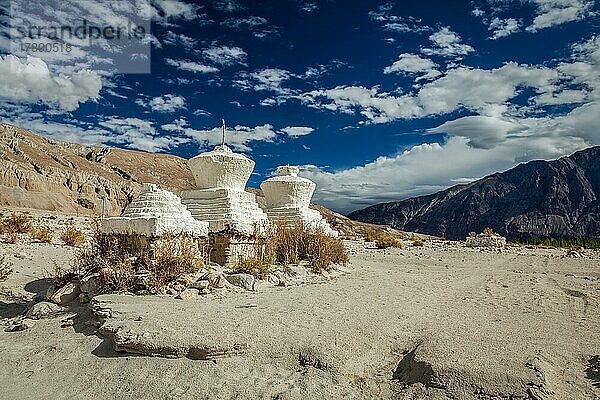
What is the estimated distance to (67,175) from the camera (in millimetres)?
52094

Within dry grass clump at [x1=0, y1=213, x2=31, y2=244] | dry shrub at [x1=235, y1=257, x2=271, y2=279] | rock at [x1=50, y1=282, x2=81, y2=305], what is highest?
dry grass clump at [x1=0, y1=213, x2=31, y2=244]

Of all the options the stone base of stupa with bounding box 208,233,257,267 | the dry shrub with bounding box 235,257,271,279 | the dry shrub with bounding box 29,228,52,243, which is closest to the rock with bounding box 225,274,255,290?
the dry shrub with bounding box 235,257,271,279

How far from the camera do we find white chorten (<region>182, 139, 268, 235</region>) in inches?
400

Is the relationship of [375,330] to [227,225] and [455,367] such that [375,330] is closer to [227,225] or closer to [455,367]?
[455,367]

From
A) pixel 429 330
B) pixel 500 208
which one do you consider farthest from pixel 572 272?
pixel 500 208

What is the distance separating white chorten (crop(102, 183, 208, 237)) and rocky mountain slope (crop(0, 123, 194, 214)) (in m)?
23.8

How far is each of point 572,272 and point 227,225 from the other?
33.3 ft

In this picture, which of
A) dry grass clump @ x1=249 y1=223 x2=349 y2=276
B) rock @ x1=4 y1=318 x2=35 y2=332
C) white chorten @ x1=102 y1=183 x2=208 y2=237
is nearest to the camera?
rock @ x1=4 y1=318 x2=35 y2=332

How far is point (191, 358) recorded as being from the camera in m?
4.80

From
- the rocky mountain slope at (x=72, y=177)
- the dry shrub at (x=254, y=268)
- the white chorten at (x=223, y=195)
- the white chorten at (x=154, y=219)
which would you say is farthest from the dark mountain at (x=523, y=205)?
the white chorten at (x=154, y=219)

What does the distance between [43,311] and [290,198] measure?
9415 millimetres

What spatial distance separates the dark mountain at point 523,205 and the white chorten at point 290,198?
4450cm

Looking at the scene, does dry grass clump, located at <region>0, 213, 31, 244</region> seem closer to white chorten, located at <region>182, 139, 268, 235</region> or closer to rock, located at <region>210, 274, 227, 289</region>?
white chorten, located at <region>182, 139, 268, 235</region>

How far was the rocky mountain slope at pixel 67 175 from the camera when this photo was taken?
1718 inches
